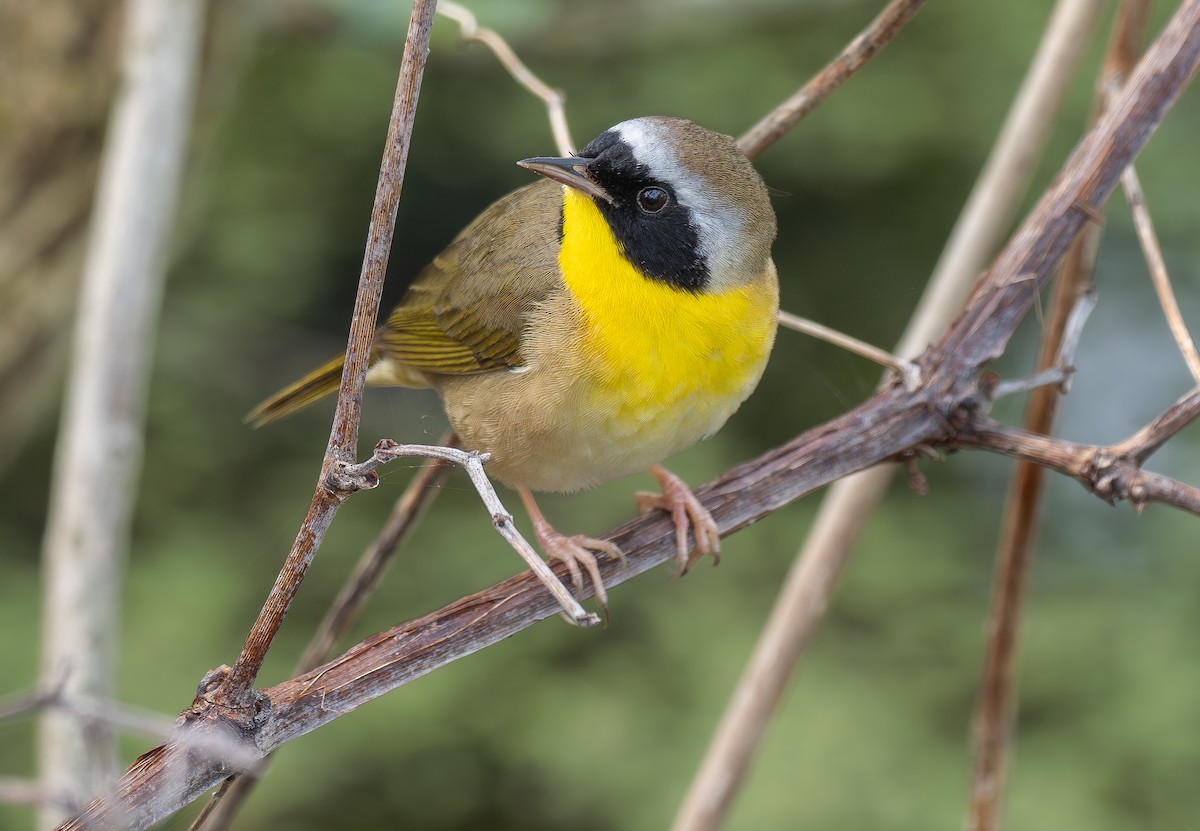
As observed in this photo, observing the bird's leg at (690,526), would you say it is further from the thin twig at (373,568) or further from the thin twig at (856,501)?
the thin twig at (373,568)

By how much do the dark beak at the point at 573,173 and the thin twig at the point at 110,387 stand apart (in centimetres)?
75

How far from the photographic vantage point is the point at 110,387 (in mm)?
1965

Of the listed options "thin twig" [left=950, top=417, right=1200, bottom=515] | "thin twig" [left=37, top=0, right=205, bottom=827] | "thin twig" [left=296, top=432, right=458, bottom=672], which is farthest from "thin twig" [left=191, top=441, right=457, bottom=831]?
"thin twig" [left=950, top=417, right=1200, bottom=515]

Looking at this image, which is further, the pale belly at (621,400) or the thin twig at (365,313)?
the pale belly at (621,400)

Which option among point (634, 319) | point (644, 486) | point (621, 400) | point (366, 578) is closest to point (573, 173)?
point (634, 319)

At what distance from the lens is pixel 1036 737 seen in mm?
3295

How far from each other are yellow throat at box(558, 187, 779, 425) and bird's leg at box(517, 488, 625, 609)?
0.69 feet

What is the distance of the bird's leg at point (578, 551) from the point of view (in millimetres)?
1564

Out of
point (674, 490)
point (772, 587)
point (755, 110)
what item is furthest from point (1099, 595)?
point (674, 490)

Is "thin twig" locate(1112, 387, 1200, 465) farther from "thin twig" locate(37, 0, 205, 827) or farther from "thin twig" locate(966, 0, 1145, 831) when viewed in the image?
"thin twig" locate(37, 0, 205, 827)

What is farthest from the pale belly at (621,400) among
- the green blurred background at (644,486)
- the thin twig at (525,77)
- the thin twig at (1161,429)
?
the green blurred background at (644,486)

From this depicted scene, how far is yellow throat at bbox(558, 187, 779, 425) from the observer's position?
1764 mm

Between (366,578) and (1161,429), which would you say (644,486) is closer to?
(366,578)

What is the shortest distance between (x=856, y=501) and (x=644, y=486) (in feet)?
6.42
